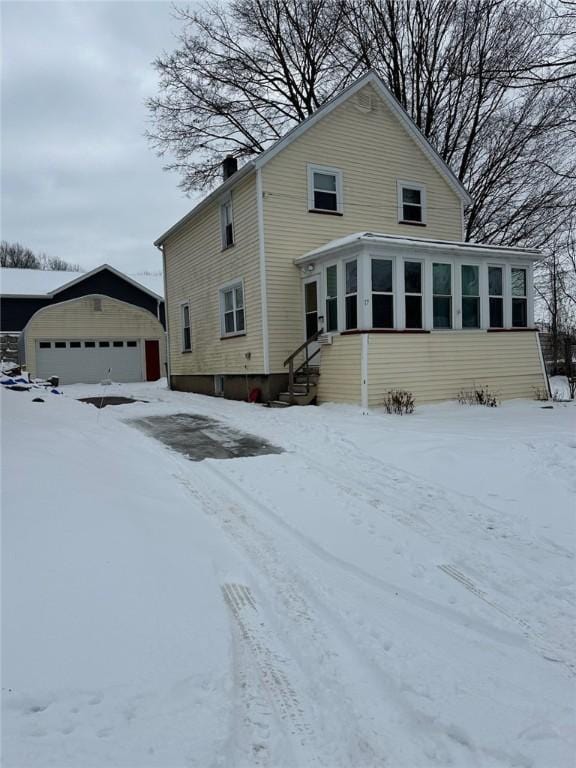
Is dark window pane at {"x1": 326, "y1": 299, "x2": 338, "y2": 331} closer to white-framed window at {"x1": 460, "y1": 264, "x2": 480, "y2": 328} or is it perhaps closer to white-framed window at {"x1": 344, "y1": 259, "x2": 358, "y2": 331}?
white-framed window at {"x1": 344, "y1": 259, "x2": 358, "y2": 331}

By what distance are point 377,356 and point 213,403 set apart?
197 inches

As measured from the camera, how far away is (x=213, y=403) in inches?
558

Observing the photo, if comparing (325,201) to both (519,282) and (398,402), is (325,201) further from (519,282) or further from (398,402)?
(398,402)

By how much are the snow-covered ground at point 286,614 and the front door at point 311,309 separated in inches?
286

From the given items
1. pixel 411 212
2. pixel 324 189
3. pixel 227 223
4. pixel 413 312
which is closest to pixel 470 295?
pixel 413 312

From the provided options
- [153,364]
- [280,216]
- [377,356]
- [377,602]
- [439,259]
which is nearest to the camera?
[377,602]

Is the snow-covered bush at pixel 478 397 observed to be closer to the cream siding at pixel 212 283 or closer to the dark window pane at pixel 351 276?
the dark window pane at pixel 351 276

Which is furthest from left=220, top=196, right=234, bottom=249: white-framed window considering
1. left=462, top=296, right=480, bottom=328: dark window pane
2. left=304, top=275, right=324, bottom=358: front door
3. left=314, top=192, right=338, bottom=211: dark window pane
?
left=462, top=296, right=480, bottom=328: dark window pane

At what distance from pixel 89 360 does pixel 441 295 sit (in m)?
18.4

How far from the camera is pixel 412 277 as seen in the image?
12.1m

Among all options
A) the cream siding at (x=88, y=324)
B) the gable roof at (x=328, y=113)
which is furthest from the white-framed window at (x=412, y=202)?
the cream siding at (x=88, y=324)

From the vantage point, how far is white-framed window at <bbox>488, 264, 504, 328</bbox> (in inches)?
520

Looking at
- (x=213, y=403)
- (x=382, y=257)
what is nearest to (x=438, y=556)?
(x=382, y=257)

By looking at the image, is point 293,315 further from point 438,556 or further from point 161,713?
point 161,713
